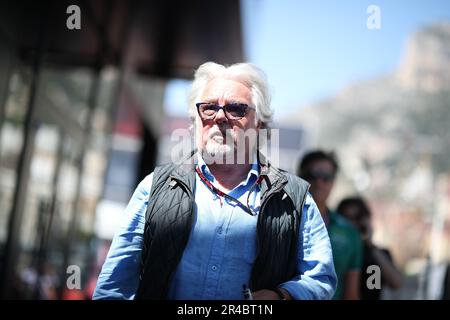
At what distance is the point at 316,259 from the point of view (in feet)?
5.57

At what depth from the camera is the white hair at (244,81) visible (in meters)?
1.72

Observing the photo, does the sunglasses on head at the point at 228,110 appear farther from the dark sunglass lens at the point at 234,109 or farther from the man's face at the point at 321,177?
the man's face at the point at 321,177

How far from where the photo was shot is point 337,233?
103 inches

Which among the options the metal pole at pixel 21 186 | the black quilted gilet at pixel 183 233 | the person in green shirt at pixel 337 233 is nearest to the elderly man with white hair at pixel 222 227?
the black quilted gilet at pixel 183 233

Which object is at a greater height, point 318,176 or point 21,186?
point 318,176

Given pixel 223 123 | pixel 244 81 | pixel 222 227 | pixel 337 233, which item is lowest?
pixel 337 233

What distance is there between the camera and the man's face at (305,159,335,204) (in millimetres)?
2556

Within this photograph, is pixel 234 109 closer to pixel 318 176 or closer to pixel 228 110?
pixel 228 110

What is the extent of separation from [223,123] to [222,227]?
0.27 metres

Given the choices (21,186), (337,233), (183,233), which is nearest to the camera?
(183,233)

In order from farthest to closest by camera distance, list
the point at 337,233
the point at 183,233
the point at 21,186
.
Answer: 1. the point at 21,186
2. the point at 337,233
3. the point at 183,233

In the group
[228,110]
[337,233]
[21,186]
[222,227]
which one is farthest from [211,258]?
[21,186]
